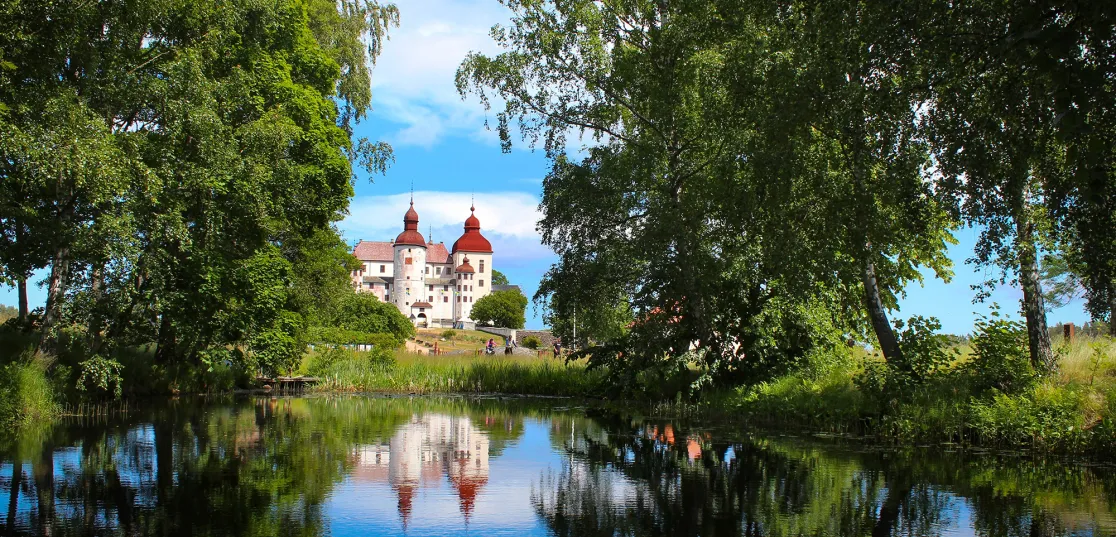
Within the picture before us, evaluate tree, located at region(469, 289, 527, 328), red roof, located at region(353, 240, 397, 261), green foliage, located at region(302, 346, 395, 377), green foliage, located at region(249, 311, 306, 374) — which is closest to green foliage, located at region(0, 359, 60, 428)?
green foliage, located at region(249, 311, 306, 374)

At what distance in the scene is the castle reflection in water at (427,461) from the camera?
12344 millimetres

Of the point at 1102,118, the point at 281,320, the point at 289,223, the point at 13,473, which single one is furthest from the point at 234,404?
the point at 1102,118

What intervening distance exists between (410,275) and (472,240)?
16011mm

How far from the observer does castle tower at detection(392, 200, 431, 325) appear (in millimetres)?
157250

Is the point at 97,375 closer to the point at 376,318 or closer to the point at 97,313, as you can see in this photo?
the point at 97,313

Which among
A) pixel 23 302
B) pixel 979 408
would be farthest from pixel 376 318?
pixel 979 408

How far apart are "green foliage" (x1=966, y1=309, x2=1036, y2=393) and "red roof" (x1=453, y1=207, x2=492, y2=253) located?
150 m

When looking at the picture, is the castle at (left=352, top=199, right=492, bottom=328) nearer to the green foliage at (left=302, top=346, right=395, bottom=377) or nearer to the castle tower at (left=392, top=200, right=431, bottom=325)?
the castle tower at (left=392, top=200, right=431, bottom=325)

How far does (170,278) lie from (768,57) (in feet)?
57.4

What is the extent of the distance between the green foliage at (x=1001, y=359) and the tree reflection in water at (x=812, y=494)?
1845 mm

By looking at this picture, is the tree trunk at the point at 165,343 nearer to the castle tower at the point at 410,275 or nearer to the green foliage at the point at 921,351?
the green foliage at the point at 921,351

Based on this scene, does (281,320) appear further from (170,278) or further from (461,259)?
(461,259)

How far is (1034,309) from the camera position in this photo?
53.9 feet

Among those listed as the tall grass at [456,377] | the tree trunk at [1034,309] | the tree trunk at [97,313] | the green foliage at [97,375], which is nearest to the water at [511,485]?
the green foliage at [97,375]
